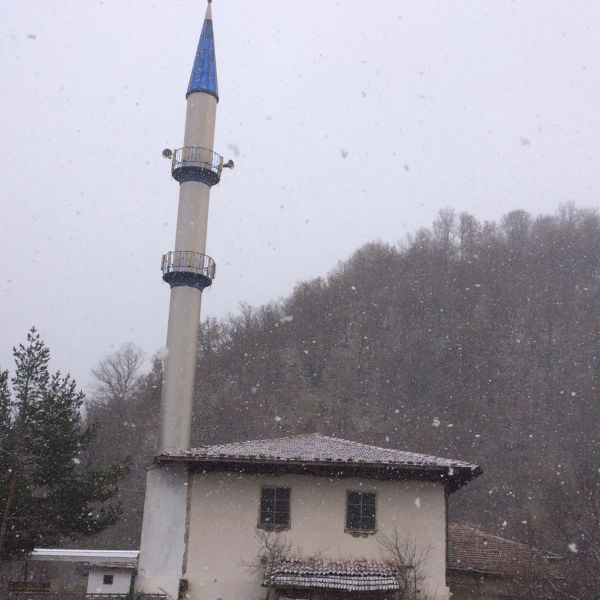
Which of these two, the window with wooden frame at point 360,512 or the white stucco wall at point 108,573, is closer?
the window with wooden frame at point 360,512

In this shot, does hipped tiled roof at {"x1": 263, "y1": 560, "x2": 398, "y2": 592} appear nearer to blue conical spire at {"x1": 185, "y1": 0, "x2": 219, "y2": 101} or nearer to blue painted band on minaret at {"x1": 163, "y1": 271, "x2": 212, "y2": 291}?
blue painted band on minaret at {"x1": 163, "y1": 271, "x2": 212, "y2": 291}

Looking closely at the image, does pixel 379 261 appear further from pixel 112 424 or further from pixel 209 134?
pixel 209 134

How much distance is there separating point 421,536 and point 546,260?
164ft

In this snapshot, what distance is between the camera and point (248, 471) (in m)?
16.1

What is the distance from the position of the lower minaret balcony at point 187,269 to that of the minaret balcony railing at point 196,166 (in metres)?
2.68

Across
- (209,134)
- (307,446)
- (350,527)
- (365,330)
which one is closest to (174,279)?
(209,134)

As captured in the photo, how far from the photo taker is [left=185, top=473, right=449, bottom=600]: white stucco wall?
15320 millimetres

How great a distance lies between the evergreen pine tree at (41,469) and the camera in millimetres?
17859

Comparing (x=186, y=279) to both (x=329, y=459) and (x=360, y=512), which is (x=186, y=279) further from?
(x=360, y=512)

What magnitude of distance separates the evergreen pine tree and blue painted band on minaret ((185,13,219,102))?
36.4ft

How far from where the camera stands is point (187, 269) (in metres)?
23.8

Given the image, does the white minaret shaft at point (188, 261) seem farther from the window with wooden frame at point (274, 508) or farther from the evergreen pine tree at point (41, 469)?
the window with wooden frame at point (274, 508)

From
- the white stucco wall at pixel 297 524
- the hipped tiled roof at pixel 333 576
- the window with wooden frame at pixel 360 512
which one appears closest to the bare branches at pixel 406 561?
the white stucco wall at pixel 297 524

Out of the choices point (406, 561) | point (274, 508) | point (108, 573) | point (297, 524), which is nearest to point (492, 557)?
point (406, 561)
